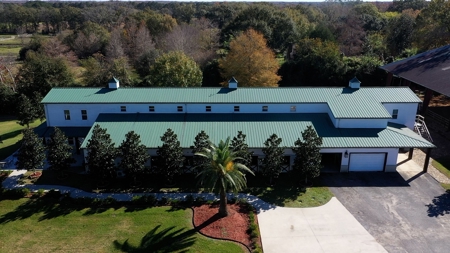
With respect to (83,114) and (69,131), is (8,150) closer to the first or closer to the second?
(69,131)

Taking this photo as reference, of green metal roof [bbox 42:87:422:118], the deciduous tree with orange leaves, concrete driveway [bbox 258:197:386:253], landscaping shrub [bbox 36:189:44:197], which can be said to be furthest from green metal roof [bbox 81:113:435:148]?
the deciduous tree with orange leaves

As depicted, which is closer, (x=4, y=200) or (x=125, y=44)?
(x=4, y=200)

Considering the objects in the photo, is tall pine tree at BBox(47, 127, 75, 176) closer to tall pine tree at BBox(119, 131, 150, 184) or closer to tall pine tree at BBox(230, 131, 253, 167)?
tall pine tree at BBox(119, 131, 150, 184)

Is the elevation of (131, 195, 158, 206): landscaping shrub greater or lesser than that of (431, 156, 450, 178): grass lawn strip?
lesser

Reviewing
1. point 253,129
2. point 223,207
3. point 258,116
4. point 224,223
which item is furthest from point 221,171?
point 258,116

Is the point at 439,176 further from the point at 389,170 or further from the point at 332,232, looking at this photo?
the point at 332,232

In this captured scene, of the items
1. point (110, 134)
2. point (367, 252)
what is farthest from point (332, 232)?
point (110, 134)
